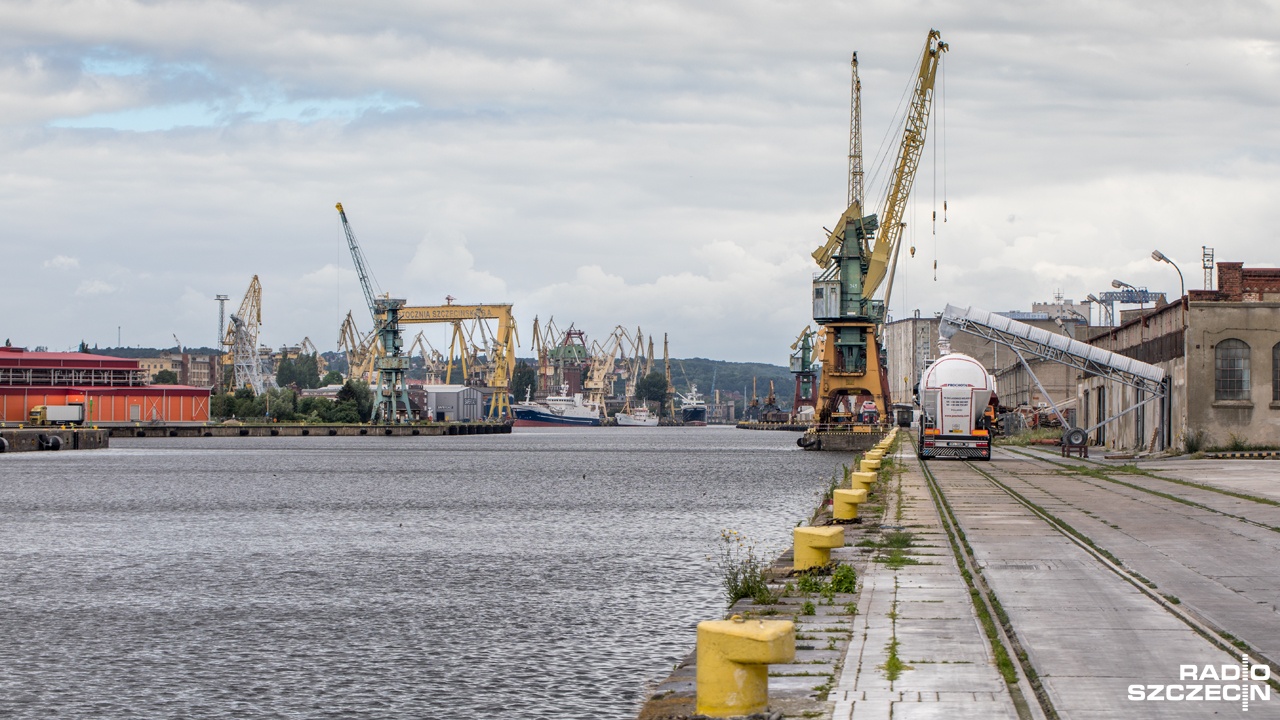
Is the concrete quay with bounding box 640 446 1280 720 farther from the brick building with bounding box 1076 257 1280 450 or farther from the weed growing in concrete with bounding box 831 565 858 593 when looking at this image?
the brick building with bounding box 1076 257 1280 450

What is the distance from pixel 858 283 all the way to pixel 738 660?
332 ft

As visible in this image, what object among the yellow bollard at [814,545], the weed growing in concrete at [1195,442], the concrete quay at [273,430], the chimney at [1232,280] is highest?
the chimney at [1232,280]

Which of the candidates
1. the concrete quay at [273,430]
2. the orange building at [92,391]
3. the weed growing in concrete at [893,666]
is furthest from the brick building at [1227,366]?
the concrete quay at [273,430]

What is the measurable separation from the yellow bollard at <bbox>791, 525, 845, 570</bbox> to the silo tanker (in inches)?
1507

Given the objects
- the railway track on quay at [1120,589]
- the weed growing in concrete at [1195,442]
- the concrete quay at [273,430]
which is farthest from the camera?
the concrete quay at [273,430]

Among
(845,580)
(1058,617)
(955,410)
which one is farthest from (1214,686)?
(955,410)

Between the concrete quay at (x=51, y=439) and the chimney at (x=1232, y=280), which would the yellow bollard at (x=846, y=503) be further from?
the concrete quay at (x=51, y=439)

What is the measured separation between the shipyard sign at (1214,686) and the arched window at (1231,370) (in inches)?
1763

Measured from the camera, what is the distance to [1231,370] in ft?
172

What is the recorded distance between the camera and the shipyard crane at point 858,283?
109 meters

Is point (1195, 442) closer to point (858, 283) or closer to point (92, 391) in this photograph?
point (858, 283)

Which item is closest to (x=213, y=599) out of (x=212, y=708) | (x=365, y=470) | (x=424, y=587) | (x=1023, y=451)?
(x=424, y=587)

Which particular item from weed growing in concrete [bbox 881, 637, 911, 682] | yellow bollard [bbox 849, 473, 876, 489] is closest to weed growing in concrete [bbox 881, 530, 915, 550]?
yellow bollard [bbox 849, 473, 876, 489]

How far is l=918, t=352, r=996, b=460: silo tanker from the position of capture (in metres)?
55.6
